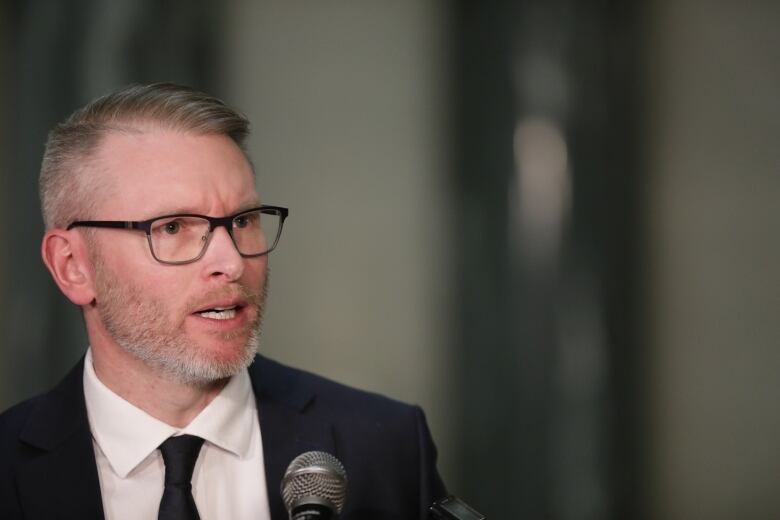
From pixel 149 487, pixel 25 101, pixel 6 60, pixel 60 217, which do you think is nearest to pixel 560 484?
pixel 149 487

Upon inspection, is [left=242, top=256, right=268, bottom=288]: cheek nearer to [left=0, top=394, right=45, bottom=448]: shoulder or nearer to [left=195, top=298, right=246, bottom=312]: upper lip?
[left=195, top=298, right=246, bottom=312]: upper lip

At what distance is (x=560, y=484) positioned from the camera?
3252mm

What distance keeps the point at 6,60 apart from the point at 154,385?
84.7 inches

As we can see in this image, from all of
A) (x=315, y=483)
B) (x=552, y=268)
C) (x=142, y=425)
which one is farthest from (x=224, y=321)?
(x=552, y=268)

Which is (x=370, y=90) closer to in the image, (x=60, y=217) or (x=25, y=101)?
(x=25, y=101)

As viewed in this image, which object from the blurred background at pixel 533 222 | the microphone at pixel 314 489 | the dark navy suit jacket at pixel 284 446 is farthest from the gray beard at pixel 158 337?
the blurred background at pixel 533 222

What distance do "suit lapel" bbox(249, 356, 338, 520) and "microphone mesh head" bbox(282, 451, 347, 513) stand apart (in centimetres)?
53

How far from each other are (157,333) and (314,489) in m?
0.57

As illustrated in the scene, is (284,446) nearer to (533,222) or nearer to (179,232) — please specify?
(179,232)

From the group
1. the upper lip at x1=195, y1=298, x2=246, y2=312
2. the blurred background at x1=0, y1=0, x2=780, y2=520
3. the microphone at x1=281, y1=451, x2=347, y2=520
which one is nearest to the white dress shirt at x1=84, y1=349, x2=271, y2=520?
the upper lip at x1=195, y1=298, x2=246, y2=312

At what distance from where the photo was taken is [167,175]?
1.57m

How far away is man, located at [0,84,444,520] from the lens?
156cm

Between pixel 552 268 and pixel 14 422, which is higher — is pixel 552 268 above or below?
above

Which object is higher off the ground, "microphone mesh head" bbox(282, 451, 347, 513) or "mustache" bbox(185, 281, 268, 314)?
"mustache" bbox(185, 281, 268, 314)
